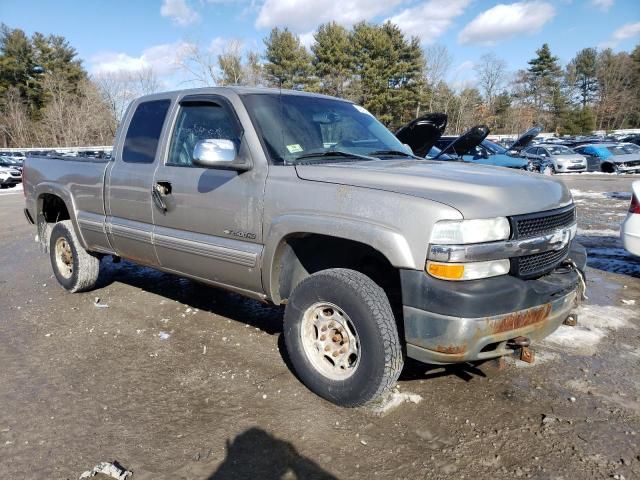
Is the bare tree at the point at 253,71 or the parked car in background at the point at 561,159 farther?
the bare tree at the point at 253,71

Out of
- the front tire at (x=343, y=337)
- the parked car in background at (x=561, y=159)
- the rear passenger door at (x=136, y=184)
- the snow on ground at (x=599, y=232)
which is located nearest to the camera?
the front tire at (x=343, y=337)

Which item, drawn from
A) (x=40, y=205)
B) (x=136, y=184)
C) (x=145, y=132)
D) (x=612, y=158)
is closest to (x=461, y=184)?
(x=136, y=184)

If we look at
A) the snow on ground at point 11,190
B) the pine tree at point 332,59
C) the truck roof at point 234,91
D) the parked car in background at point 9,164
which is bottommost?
the snow on ground at point 11,190

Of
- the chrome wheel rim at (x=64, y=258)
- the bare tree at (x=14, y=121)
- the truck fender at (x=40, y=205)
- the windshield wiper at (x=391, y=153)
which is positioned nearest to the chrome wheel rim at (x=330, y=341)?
the windshield wiper at (x=391, y=153)

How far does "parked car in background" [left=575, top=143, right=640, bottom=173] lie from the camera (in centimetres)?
2312

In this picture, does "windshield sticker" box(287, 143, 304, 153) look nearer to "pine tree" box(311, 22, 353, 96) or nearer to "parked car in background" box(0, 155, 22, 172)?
"parked car in background" box(0, 155, 22, 172)

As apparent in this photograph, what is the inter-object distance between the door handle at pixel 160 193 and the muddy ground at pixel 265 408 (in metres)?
1.16

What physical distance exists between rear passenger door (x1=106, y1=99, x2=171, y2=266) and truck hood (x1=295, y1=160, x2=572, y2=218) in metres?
1.62

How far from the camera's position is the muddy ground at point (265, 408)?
8.45 ft

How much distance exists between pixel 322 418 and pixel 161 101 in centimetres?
292

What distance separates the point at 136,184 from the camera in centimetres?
420

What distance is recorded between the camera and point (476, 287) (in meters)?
2.58

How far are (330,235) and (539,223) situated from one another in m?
1.19

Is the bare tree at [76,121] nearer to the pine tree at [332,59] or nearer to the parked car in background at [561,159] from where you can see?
the pine tree at [332,59]
